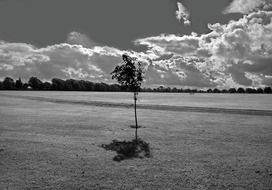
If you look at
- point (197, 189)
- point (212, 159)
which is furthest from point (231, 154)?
point (197, 189)

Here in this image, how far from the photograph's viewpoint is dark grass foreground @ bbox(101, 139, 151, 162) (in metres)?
8.87

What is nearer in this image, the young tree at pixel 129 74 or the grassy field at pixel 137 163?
the grassy field at pixel 137 163

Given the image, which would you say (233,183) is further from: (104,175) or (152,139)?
(152,139)

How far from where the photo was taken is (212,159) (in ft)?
27.8

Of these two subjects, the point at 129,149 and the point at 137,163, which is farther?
the point at 129,149

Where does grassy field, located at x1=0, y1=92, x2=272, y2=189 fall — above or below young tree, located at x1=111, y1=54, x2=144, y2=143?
below

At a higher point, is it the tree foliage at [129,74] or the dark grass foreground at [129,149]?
the tree foliage at [129,74]

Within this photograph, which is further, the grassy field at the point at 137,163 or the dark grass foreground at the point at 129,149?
the dark grass foreground at the point at 129,149

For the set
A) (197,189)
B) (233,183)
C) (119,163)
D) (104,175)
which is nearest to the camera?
(197,189)

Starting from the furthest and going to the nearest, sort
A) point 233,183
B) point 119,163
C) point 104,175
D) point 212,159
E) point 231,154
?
point 231,154, point 212,159, point 119,163, point 104,175, point 233,183

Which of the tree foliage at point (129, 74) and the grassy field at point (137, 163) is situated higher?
the tree foliage at point (129, 74)

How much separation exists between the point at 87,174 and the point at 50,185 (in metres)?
1.28

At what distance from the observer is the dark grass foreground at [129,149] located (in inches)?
349

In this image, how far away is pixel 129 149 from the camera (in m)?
9.98
